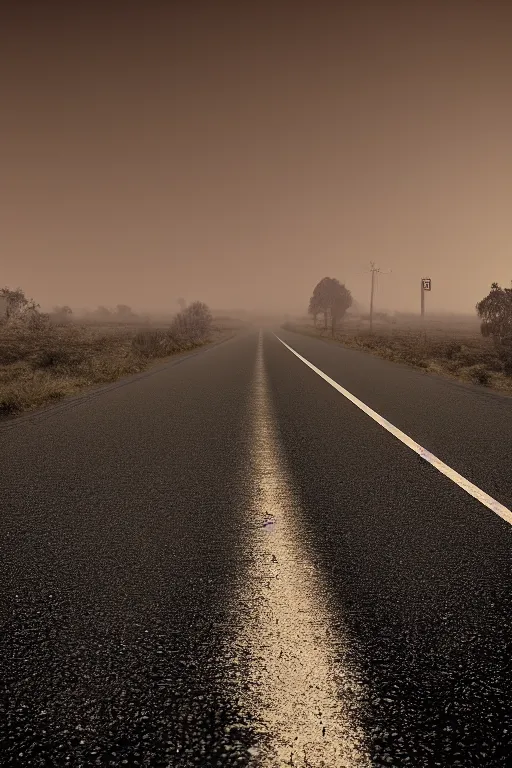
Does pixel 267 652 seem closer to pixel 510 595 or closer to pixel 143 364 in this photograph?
pixel 510 595

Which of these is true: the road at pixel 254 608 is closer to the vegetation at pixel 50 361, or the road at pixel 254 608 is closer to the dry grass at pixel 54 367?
the dry grass at pixel 54 367

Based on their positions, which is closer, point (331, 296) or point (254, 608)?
point (254, 608)

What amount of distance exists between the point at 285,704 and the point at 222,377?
1247cm

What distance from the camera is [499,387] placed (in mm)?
12633

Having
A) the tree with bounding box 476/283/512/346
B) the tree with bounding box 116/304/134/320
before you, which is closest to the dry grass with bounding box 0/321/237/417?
the tree with bounding box 476/283/512/346

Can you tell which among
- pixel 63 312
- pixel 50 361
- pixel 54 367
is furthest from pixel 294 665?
pixel 63 312

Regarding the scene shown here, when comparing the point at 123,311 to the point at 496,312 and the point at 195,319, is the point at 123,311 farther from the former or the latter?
the point at 496,312

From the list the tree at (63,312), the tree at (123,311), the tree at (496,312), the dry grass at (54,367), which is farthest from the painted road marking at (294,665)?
the tree at (123,311)

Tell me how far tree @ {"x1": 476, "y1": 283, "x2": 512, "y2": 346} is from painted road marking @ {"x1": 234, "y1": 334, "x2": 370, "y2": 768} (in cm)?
2959

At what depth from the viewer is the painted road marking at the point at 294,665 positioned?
1.56 meters

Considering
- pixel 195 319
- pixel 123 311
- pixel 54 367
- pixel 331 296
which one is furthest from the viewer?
pixel 123 311

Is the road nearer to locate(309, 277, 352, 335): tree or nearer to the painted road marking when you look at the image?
the painted road marking

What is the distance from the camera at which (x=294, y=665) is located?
197 centimetres

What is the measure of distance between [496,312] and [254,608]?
32.0 m
